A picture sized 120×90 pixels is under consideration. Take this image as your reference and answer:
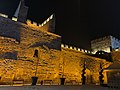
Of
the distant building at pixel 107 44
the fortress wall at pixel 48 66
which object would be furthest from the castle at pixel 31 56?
the distant building at pixel 107 44

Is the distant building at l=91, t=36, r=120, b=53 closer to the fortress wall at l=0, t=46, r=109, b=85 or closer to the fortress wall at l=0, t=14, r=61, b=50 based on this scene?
the fortress wall at l=0, t=46, r=109, b=85

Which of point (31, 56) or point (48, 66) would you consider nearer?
point (31, 56)

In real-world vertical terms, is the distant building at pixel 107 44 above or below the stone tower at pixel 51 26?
above

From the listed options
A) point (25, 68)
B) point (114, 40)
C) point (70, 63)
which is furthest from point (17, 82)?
point (114, 40)

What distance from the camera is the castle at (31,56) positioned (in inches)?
411

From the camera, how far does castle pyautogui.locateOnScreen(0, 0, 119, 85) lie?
10445 mm

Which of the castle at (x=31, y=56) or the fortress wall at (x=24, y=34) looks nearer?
the castle at (x=31, y=56)

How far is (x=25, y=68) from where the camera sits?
1116cm

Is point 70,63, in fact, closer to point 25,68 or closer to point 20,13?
point 25,68

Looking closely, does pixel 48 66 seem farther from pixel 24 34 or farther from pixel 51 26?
pixel 51 26

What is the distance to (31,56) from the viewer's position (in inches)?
467

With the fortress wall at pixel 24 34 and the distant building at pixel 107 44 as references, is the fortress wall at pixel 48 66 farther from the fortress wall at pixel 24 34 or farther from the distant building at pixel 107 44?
the distant building at pixel 107 44

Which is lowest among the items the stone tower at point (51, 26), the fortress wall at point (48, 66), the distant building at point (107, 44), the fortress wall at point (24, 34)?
the fortress wall at point (48, 66)

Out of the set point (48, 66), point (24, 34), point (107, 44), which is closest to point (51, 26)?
point (24, 34)
